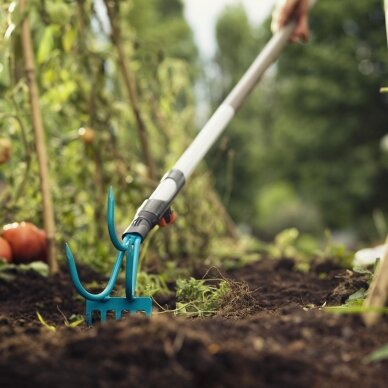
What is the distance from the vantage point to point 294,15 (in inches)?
119

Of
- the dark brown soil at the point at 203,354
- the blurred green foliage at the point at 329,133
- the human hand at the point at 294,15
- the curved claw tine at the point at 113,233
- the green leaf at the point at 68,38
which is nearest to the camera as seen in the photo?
the dark brown soil at the point at 203,354

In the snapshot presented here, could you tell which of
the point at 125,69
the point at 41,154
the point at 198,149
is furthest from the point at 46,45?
the point at 198,149

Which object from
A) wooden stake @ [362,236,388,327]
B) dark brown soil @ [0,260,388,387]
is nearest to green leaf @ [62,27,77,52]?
dark brown soil @ [0,260,388,387]

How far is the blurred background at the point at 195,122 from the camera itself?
125 inches

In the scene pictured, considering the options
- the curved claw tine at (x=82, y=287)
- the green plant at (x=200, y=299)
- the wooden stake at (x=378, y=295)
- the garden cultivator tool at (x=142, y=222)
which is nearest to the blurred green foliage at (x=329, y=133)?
the garden cultivator tool at (x=142, y=222)

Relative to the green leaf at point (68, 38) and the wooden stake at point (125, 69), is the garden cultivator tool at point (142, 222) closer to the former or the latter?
the wooden stake at point (125, 69)

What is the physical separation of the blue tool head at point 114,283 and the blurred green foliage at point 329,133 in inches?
475

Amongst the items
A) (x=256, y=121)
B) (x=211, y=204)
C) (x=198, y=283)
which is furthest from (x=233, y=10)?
(x=198, y=283)

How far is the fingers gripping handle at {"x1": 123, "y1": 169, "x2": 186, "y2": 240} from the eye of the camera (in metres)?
1.78

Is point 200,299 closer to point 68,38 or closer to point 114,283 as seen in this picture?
point 114,283

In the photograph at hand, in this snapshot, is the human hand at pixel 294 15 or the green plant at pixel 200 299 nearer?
the green plant at pixel 200 299

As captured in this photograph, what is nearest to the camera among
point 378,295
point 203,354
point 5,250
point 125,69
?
point 203,354

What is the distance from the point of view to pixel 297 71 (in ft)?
52.7

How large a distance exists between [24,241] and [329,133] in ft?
43.6
